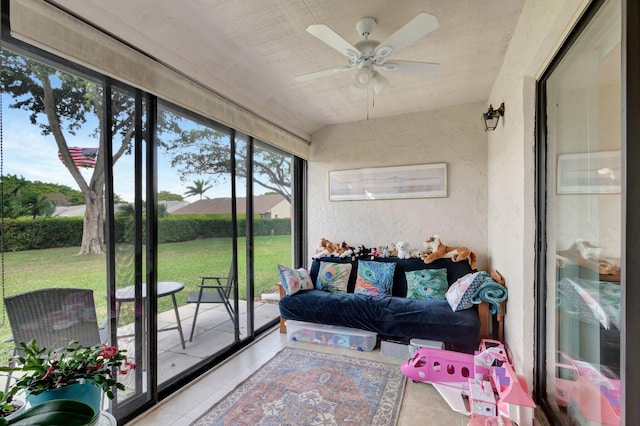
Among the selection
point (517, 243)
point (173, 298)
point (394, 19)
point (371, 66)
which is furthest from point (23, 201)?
point (517, 243)

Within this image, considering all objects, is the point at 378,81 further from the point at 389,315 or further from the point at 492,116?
the point at 389,315

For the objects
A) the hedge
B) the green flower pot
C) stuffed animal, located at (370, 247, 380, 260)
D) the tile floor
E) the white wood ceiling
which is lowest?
the tile floor

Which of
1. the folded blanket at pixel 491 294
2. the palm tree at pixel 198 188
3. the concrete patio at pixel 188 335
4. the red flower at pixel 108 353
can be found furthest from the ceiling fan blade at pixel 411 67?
the concrete patio at pixel 188 335

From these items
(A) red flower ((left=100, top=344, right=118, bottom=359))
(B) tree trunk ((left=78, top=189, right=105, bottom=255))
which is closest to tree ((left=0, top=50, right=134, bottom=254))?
(B) tree trunk ((left=78, top=189, right=105, bottom=255))

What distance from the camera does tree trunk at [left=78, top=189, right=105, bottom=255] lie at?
1673 mm

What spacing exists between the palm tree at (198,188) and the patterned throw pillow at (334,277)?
5.46 ft

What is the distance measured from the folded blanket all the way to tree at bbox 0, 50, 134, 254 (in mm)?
2852

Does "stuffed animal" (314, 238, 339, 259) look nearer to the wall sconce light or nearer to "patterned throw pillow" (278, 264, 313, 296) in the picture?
"patterned throw pillow" (278, 264, 313, 296)

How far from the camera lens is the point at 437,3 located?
5.68 feet

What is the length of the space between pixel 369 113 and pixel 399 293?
87.2 inches

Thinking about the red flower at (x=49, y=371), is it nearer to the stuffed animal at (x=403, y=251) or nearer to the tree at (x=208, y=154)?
the tree at (x=208, y=154)

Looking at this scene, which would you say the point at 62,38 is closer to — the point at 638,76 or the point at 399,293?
the point at 638,76

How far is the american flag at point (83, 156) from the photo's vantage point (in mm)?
1618

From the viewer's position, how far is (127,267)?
73.7 inches
